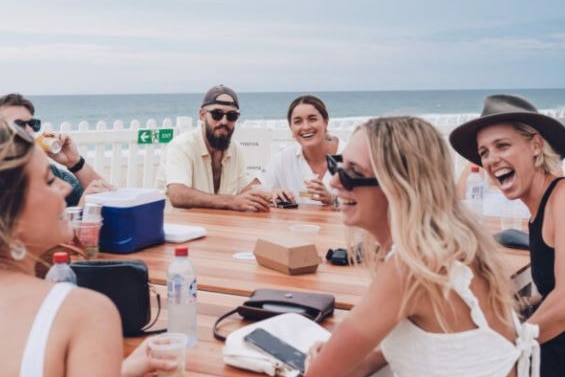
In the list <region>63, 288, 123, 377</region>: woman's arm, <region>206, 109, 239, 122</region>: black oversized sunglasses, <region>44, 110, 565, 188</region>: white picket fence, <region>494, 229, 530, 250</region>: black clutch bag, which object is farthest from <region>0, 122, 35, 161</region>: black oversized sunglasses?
<region>44, 110, 565, 188</region>: white picket fence

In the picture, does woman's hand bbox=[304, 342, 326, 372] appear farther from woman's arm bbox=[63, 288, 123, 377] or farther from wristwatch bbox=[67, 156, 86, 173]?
wristwatch bbox=[67, 156, 86, 173]

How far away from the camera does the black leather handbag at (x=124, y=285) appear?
5.63ft

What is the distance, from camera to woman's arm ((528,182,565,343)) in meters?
1.99

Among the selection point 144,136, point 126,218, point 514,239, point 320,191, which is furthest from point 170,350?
point 144,136

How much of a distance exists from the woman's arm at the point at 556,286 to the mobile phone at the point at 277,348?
84 centimetres

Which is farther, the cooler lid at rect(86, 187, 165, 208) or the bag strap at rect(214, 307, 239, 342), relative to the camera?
the cooler lid at rect(86, 187, 165, 208)

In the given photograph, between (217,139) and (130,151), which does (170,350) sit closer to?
(217,139)

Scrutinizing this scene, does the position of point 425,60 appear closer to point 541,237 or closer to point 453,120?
point 453,120

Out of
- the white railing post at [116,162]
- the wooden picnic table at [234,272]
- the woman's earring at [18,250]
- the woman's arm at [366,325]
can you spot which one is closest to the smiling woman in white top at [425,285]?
the woman's arm at [366,325]

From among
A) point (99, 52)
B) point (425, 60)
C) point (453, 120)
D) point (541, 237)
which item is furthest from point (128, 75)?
point (541, 237)

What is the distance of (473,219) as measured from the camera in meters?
1.46

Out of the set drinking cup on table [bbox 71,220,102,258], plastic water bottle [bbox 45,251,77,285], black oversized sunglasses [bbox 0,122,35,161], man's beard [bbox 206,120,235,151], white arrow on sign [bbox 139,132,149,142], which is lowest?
drinking cup on table [bbox 71,220,102,258]

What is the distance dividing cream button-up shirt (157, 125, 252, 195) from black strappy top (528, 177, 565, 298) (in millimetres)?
2364

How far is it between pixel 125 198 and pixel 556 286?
163 cm
